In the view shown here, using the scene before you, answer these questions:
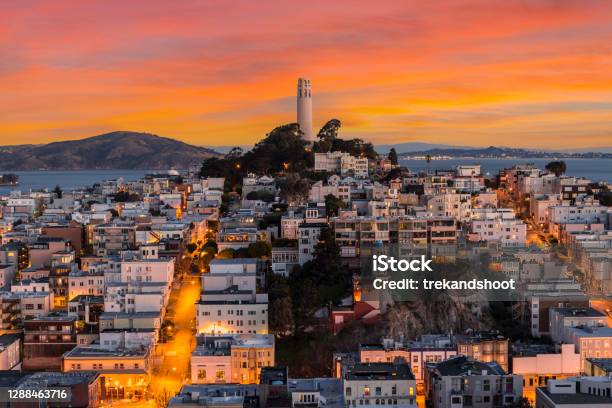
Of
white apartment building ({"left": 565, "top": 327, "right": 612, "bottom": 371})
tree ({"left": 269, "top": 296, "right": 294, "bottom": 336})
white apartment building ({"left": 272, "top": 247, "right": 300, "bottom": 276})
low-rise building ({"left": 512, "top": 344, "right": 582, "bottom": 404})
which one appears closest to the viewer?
low-rise building ({"left": 512, "top": 344, "right": 582, "bottom": 404})

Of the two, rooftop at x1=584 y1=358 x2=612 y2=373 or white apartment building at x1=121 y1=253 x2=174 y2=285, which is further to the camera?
white apartment building at x1=121 y1=253 x2=174 y2=285

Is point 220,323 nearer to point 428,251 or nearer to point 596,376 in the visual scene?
point 428,251

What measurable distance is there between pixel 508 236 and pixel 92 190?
23.5 m

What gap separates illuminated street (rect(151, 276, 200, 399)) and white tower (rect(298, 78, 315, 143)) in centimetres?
1595

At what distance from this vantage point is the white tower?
34.7m

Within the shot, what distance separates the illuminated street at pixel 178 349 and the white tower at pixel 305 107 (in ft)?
52.3

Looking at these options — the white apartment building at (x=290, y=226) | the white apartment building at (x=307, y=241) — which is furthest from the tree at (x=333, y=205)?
the white apartment building at (x=307, y=241)

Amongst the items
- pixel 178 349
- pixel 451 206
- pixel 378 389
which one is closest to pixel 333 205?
pixel 451 206

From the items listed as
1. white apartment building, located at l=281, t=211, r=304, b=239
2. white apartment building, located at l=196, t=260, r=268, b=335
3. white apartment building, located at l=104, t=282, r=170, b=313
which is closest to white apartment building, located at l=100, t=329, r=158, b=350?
white apartment building, located at l=196, t=260, r=268, b=335

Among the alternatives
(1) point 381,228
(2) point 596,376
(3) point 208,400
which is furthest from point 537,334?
(3) point 208,400

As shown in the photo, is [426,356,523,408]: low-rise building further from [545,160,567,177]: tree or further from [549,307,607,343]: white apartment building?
[545,160,567,177]: tree

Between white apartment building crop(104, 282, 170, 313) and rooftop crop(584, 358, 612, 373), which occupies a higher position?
white apartment building crop(104, 282, 170, 313)

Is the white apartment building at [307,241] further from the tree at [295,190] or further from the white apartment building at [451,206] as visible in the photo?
the tree at [295,190]

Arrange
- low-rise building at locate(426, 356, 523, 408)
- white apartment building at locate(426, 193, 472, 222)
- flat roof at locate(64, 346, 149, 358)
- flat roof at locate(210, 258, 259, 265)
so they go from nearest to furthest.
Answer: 1. low-rise building at locate(426, 356, 523, 408)
2. flat roof at locate(64, 346, 149, 358)
3. flat roof at locate(210, 258, 259, 265)
4. white apartment building at locate(426, 193, 472, 222)
